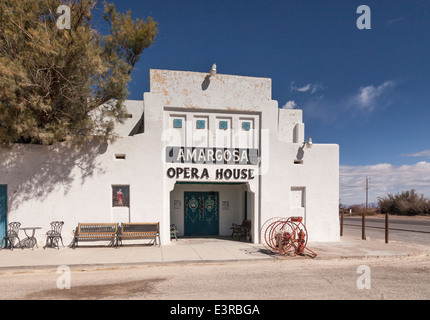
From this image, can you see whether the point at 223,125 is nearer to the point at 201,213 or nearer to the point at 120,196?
the point at 201,213

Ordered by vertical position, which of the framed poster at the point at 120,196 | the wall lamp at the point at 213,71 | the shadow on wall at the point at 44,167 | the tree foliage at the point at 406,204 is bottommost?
the tree foliage at the point at 406,204

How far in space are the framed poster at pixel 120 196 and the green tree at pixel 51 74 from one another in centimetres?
235

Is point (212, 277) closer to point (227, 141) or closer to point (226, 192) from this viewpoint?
point (227, 141)

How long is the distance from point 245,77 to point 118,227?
8671 millimetres

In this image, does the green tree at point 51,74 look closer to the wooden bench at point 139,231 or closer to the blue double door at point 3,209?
the blue double door at point 3,209

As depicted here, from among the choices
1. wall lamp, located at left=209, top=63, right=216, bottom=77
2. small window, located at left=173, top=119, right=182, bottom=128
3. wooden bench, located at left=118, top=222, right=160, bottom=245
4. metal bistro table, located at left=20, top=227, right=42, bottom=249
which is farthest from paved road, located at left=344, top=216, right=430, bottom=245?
metal bistro table, located at left=20, top=227, right=42, bottom=249

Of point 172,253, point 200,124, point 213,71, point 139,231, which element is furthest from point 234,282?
point 213,71

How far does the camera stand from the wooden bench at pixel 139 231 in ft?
38.3

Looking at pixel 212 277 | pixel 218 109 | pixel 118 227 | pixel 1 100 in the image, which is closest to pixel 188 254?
pixel 212 277

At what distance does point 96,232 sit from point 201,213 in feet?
18.1

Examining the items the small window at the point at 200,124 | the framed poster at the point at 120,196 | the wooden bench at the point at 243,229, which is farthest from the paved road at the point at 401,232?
the framed poster at the point at 120,196

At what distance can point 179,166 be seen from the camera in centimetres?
1238

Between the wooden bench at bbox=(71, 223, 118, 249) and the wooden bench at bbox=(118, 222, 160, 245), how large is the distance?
0.30m
